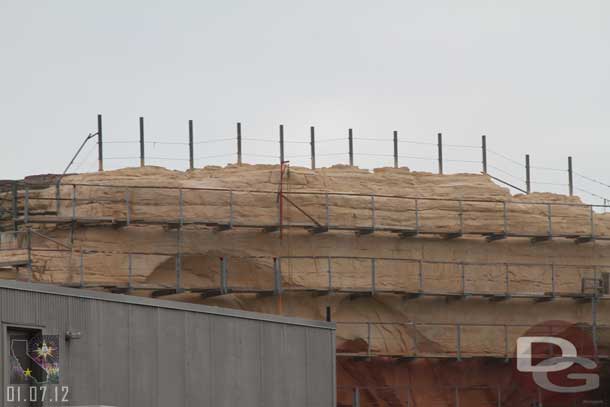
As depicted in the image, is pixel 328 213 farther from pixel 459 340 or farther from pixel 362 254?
pixel 459 340

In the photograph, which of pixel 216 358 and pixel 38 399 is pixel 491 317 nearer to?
pixel 216 358

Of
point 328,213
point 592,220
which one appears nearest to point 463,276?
point 328,213

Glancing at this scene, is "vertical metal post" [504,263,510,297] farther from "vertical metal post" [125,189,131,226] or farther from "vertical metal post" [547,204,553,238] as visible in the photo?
"vertical metal post" [125,189,131,226]

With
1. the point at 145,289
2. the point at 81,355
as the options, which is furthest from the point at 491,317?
the point at 81,355

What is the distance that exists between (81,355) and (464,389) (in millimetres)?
27507

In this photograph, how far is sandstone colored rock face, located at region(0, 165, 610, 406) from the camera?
49812 millimetres

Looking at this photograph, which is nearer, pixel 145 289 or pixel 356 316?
pixel 145 289

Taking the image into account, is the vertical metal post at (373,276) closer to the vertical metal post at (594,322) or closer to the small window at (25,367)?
the vertical metal post at (594,322)

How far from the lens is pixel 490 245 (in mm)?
55219

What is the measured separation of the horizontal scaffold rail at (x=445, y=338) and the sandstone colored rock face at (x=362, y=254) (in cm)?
5

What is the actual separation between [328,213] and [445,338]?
19.7 ft

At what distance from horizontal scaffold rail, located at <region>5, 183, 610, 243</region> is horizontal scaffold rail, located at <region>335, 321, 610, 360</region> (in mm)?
3160

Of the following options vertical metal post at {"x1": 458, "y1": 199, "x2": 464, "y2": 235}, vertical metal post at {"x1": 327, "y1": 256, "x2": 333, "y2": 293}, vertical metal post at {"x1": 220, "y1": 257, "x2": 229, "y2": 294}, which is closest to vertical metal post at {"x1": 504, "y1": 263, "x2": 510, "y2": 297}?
vertical metal post at {"x1": 458, "y1": 199, "x2": 464, "y2": 235}

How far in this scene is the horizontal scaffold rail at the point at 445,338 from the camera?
5197cm
